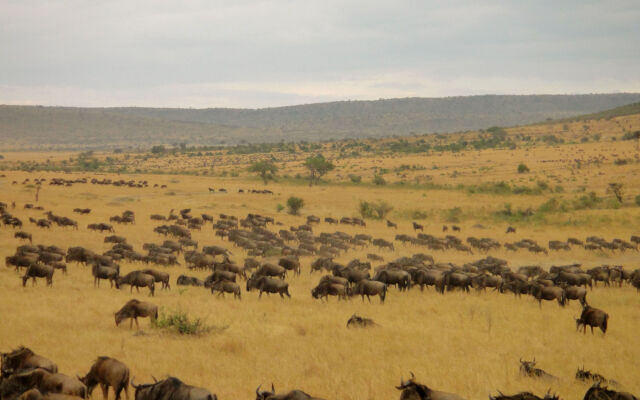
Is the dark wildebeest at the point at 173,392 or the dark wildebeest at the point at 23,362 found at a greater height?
the dark wildebeest at the point at 23,362

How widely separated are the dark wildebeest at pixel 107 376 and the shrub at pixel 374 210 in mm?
44011

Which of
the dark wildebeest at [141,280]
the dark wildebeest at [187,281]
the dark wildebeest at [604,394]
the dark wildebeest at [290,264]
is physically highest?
the dark wildebeest at [604,394]

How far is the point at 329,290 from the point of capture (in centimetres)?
2008

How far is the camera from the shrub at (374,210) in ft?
176

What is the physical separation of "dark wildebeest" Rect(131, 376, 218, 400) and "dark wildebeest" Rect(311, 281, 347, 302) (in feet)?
36.2

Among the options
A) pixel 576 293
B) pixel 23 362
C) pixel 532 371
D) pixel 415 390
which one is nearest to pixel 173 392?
pixel 23 362

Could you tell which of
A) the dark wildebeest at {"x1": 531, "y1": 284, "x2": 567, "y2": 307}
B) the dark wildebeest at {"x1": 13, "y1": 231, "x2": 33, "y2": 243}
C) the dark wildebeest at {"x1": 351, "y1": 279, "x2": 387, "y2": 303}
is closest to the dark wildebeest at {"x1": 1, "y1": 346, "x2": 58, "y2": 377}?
the dark wildebeest at {"x1": 351, "y1": 279, "x2": 387, "y2": 303}

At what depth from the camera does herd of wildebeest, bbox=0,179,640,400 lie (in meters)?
9.20

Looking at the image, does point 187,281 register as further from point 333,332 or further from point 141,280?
point 333,332

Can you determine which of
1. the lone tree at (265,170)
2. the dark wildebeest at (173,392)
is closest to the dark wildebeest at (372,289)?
the dark wildebeest at (173,392)

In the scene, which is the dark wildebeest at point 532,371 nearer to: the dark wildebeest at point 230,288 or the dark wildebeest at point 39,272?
the dark wildebeest at point 230,288

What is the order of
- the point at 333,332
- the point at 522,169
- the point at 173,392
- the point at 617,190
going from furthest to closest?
the point at 522,169 → the point at 617,190 → the point at 333,332 → the point at 173,392

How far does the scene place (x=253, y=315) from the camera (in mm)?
16859

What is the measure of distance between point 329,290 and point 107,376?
11.1 meters
